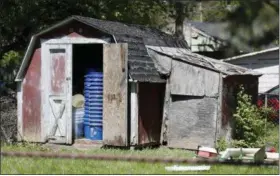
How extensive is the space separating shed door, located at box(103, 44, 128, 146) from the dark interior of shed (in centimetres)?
166

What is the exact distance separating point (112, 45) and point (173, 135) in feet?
6.88

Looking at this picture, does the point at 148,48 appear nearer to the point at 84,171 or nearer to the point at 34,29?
the point at 84,171

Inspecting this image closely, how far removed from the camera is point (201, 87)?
995 centimetres

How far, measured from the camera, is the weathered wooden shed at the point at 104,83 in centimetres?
973

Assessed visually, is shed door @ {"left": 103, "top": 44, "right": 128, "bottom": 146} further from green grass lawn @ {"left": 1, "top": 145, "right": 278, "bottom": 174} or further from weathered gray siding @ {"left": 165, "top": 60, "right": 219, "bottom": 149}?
green grass lawn @ {"left": 1, "top": 145, "right": 278, "bottom": 174}

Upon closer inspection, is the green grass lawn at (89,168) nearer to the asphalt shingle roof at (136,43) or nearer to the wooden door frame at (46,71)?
the asphalt shingle roof at (136,43)

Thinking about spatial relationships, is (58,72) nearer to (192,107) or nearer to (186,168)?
(192,107)

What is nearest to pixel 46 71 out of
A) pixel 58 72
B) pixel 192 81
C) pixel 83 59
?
pixel 58 72

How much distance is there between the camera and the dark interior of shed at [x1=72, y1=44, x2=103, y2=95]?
11.5 metres

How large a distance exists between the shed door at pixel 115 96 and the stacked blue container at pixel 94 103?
53 cm

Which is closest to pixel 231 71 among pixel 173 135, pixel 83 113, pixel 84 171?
pixel 173 135

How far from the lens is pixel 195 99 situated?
396 inches

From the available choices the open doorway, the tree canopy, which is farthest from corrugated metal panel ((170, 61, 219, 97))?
the open doorway

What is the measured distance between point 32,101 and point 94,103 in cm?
132
